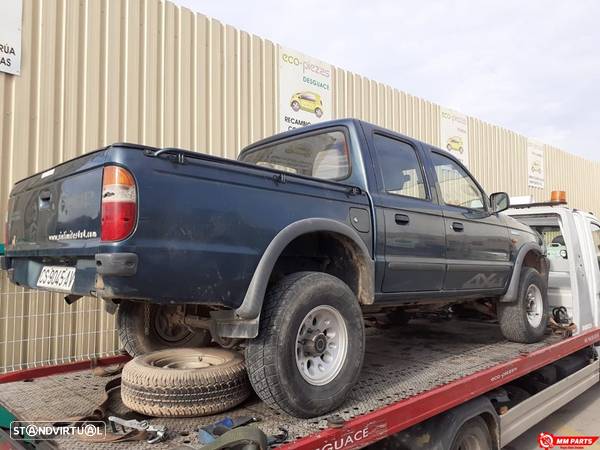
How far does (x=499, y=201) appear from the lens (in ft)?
15.2

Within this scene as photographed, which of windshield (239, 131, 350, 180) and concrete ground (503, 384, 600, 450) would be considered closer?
windshield (239, 131, 350, 180)

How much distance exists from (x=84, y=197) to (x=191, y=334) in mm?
1698

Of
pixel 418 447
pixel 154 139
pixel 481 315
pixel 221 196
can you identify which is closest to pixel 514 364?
pixel 418 447

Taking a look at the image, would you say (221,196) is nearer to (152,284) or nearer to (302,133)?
(152,284)

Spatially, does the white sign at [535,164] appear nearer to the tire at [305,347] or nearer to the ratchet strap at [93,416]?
the tire at [305,347]

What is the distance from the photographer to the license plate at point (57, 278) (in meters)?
2.45

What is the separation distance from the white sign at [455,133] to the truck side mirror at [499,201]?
268 inches

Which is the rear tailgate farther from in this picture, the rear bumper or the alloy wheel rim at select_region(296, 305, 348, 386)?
the alloy wheel rim at select_region(296, 305, 348, 386)

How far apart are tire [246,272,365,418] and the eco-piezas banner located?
530 centimetres

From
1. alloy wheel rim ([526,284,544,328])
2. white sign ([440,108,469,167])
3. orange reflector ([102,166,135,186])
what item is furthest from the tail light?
white sign ([440,108,469,167])

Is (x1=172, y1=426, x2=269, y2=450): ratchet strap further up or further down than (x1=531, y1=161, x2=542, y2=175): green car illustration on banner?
further down

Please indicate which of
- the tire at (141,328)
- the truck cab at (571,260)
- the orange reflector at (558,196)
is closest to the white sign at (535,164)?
the orange reflector at (558,196)

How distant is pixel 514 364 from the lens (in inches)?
149

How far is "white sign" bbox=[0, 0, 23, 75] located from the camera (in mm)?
4844
